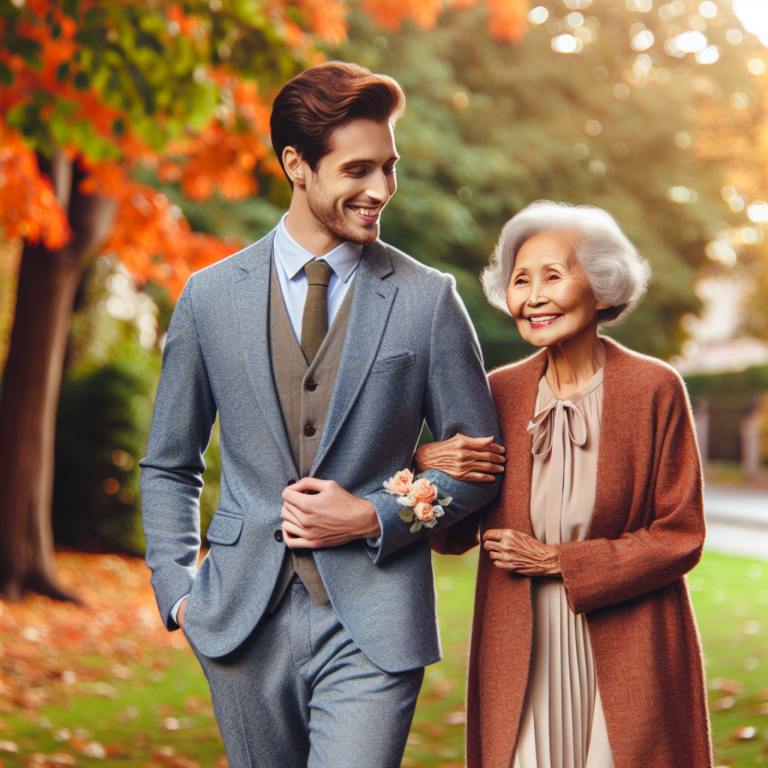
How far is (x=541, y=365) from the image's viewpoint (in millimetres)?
2848

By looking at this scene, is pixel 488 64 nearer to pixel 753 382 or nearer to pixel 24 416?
pixel 24 416

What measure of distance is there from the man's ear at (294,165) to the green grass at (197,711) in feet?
12.4

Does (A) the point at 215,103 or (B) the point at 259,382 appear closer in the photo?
(B) the point at 259,382

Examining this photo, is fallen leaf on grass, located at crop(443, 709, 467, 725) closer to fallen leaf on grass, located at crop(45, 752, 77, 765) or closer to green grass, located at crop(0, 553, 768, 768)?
green grass, located at crop(0, 553, 768, 768)

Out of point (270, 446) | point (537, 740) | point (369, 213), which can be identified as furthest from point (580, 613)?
point (369, 213)

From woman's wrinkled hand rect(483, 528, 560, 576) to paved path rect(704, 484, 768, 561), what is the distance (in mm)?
10349

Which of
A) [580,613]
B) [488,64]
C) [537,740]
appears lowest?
[537,740]

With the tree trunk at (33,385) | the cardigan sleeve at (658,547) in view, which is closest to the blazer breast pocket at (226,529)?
the cardigan sleeve at (658,547)

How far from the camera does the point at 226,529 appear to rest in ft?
8.28

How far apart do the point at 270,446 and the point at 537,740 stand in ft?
3.43

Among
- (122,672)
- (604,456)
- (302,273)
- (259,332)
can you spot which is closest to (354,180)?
(302,273)

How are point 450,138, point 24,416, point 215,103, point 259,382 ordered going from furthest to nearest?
point 450,138 < point 24,416 < point 215,103 < point 259,382

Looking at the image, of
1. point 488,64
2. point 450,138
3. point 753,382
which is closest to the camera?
point 450,138

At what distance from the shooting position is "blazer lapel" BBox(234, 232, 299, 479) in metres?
2.45
